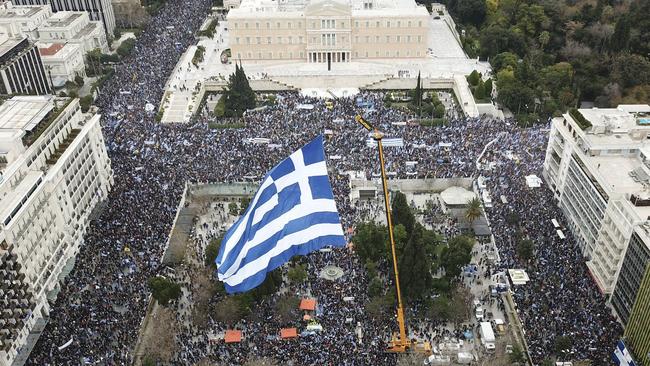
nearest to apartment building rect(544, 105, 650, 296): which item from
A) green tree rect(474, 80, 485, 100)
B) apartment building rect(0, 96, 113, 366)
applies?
green tree rect(474, 80, 485, 100)

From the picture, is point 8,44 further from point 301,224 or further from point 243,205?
point 301,224

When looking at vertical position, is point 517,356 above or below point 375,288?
below

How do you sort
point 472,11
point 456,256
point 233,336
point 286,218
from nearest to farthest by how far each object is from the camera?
point 286,218 < point 233,336 < point 456,256 < point 472,11

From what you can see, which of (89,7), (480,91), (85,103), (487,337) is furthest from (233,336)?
(89,7)

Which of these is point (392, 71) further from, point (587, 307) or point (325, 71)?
point (587, 307)

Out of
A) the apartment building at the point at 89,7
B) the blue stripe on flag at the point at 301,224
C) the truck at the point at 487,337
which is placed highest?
the blue stripe on flag at the point at 301,224

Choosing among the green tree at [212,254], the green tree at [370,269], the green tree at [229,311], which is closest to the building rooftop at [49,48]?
the green tree at [212,254]

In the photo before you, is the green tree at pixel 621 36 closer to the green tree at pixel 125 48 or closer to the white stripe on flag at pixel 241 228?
the white stripe on flag at pixel 241 228
